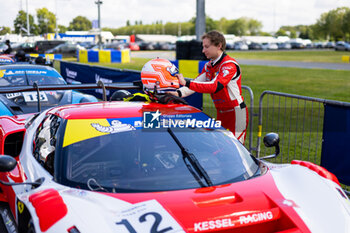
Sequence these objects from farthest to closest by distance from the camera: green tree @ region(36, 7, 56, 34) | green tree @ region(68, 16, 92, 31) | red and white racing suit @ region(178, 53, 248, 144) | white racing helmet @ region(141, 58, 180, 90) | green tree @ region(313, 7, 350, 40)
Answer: green tree @ region(68, 16, 92, 31), green tree @ region(36, 7, 56, 34), green tree @ region(313, 7, 350, 40), red and white racing suit @ region(178, 53, 248, 144), white racing helmet @ region(141, 58, 180, 90)

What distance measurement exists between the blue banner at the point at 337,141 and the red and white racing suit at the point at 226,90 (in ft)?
3.47

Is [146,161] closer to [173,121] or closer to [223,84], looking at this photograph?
[173,121]

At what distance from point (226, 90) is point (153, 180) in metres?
2.15

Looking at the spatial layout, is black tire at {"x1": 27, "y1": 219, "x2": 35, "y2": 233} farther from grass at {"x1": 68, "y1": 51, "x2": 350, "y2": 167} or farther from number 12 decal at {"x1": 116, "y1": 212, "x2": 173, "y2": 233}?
grass at {"x1": 68, "y1": 51, "x2": 350, "y2": 167}

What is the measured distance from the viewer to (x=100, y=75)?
1222 cm

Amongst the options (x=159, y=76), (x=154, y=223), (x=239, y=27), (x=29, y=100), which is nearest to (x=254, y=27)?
(x=239, y=27)

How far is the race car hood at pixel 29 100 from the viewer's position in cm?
758

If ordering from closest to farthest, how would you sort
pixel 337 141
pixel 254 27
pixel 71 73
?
pixel 337 141, pixel 71 73, pixel 254 27

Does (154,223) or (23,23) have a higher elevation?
(23,23)

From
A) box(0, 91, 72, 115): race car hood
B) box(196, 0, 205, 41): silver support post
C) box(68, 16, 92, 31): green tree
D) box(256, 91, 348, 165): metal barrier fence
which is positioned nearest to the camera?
box(256, 91, 348, 165): metal barrier fence

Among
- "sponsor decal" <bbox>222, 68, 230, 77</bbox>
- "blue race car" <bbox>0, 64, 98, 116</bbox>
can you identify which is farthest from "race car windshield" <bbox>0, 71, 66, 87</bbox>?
"sponsor decal" <bbox>222, 68, 230, 77</bbox>

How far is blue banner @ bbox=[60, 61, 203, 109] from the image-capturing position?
8.11m

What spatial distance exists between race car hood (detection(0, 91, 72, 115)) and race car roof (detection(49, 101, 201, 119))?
3.96 m

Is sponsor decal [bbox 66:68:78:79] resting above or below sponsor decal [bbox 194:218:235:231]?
below
